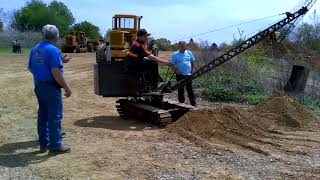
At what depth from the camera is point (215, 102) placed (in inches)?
558

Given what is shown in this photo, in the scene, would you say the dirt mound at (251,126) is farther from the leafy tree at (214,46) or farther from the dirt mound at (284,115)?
the leafy tree at (214,46)

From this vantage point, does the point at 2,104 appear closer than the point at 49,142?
No

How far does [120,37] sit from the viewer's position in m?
24.8

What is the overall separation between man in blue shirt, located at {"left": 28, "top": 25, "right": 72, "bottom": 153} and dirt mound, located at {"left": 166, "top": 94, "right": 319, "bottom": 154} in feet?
7.61

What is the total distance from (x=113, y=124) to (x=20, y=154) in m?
3.00

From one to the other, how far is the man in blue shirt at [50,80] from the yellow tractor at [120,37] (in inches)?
629

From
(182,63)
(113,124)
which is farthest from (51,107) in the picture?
(182,63)

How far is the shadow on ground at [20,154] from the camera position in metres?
7.17

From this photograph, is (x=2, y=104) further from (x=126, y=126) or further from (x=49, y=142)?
(x=49, y=142)

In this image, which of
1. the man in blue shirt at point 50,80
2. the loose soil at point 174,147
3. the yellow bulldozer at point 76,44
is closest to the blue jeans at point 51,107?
the man in blue shirt at point 50,80

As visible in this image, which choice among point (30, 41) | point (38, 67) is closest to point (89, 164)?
point (38, 67)

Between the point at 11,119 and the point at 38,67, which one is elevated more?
the point at 38,67

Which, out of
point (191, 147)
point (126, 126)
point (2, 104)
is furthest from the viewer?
point (2, 104)

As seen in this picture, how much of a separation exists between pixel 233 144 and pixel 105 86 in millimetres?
3228
